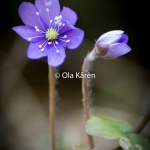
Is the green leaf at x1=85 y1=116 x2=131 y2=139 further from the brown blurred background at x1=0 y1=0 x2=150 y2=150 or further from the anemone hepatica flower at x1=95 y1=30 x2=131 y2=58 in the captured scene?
the brown blurred background at x1=0 y1=0 x2=150 y2=150

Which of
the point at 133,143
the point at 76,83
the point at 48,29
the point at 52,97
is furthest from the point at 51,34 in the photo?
the point at 76,83

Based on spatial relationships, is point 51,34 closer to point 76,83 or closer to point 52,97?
point 52,97

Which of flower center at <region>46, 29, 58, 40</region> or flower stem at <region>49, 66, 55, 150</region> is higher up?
flower center at <region>46, 29, 58, 40</region>

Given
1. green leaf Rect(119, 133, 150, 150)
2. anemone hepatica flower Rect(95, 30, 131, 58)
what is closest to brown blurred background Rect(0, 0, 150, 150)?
green leaf Rect(119, 133, 150, 150)

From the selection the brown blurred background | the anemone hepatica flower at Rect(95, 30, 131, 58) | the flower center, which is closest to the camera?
the anemone hepatica flower at Rect(95, 30, 131, 58)

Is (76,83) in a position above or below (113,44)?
below

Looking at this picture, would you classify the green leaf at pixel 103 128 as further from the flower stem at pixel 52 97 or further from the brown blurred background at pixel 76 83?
the brown blurred background at pixel 76 83
